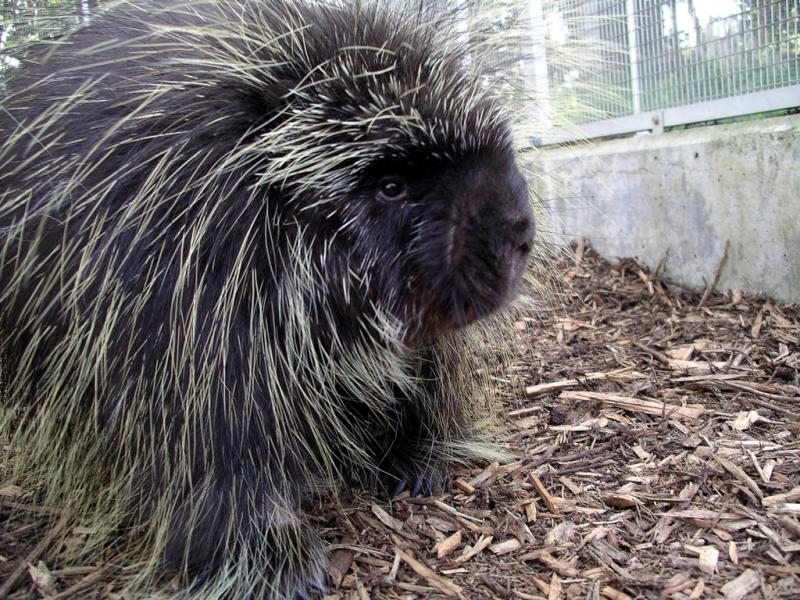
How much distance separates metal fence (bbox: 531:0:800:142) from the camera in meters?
3.16

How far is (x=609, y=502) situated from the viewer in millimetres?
2021

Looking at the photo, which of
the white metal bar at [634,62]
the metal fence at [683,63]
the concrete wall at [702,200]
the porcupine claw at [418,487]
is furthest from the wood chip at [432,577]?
the white metal bar at [634,62]

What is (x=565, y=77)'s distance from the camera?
2576 mm

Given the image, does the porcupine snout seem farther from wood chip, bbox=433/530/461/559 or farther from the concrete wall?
the concrete wall

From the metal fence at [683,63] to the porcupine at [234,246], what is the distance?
109 centimetres

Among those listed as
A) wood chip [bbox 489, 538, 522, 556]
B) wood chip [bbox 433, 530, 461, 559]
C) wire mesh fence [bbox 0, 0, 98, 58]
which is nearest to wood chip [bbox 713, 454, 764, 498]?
wood chip [bbox 489, 538, 522, 556]

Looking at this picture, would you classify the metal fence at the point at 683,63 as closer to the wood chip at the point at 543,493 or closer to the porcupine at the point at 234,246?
the porcupine at the point at 234,246

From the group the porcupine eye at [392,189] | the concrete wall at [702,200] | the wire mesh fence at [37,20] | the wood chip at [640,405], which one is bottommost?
the wood chip at [640,405]

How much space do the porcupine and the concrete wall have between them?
3.23ft

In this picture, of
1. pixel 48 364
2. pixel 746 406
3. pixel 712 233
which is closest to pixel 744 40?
pixel 712 233

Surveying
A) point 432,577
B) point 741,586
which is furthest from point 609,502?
point 432,577

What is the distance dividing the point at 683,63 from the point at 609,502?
9.00ft

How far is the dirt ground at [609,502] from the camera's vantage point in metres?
1.72

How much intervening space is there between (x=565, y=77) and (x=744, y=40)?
1.48m
